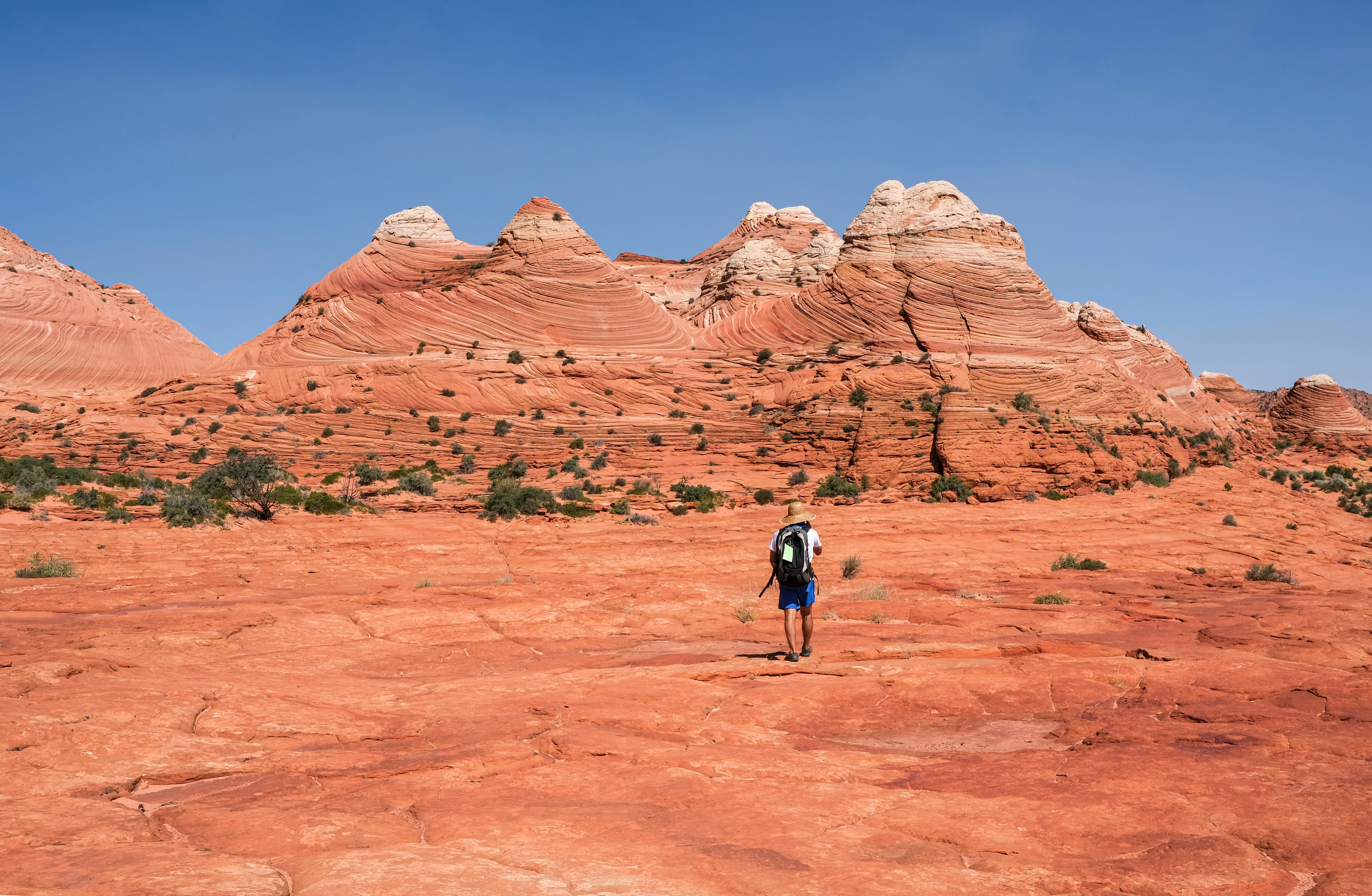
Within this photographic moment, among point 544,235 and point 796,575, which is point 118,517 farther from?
point 544,235

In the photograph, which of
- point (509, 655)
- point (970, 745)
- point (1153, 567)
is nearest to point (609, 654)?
point (509, 655)

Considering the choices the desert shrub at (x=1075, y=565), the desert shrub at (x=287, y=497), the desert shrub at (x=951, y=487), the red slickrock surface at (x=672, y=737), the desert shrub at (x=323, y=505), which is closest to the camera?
the red slickrock surface at (x=672, y=737)

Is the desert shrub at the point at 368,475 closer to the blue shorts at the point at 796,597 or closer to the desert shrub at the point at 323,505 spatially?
the desert shrub at the point at 323,505

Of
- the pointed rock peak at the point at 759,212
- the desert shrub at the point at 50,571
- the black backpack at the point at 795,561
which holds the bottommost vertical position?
the desert shrub at the point at 50,571

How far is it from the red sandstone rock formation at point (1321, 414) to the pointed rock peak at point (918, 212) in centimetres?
2756

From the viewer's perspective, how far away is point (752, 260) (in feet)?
188

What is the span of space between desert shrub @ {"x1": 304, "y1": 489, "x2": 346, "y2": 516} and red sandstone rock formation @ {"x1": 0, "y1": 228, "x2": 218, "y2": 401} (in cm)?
3633

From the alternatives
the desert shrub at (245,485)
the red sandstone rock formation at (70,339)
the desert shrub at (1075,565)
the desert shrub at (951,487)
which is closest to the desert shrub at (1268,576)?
the desert shrub at (1075,565)

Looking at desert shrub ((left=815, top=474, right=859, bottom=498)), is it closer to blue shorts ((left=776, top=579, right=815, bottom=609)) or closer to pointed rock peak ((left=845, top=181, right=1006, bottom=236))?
blue shorts ((left=776, top=579, right=815, bottom=609))

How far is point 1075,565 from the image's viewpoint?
15.4 m

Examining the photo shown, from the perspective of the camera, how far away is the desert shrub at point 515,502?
2070 centimetres

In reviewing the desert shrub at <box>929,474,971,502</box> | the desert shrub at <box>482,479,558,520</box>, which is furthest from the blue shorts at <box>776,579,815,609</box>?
→ the desert shrub at <box>929,474,971,502</box>

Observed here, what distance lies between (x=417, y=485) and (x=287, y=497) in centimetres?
376

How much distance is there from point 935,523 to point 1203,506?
30.5 ft
